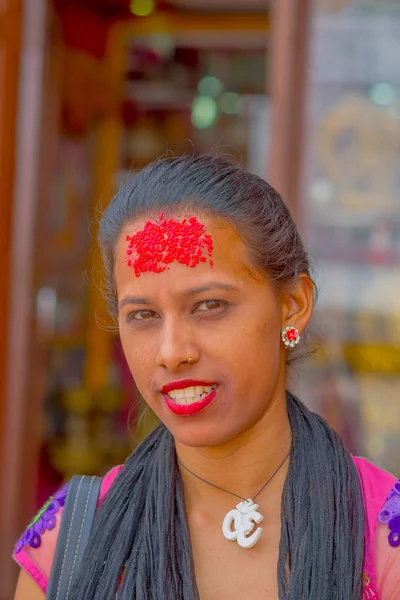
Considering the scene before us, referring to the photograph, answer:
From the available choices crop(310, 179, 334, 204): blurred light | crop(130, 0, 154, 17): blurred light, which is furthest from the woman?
crop(130, 0, 154, 17): blurred light

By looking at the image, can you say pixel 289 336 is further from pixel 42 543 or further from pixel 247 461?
pixel 42 543

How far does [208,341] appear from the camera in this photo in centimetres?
138

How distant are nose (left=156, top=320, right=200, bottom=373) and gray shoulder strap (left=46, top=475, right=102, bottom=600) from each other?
325 millimetres

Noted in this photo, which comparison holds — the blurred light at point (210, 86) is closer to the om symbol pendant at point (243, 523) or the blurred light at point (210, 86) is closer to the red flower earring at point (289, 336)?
the red flower earring at point (289, 336)

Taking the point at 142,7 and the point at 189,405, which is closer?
the point at 189,405

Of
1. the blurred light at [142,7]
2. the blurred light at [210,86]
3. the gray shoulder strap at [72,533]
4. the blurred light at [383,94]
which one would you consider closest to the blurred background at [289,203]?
the blurred light at [383,94]

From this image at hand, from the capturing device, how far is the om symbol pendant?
1427 millimetres

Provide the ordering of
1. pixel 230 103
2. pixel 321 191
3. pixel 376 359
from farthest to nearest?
pixel 230 103 < pixel 376 359 < pixel 321 191

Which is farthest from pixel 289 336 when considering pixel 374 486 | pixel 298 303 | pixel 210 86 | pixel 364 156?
pixel 210 86

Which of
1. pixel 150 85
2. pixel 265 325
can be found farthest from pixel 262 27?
pixel 265 325

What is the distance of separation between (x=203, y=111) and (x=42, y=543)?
3.77 meters

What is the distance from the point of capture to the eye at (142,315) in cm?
143

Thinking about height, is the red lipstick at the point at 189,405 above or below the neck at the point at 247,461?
above

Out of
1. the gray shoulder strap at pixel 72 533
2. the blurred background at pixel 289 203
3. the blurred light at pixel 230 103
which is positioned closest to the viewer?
the gray shoulder strap at pixel 72 533
